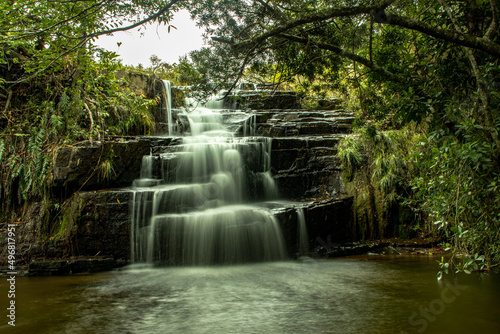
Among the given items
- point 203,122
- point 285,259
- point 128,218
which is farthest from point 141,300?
point 203,122

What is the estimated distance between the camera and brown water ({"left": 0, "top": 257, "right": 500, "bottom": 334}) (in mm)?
3330

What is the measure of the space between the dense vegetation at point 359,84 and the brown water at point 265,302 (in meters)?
Answer: 0.60

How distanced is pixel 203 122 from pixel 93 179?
5.24 m

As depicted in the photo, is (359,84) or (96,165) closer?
(359,84)

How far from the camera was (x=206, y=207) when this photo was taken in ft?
25.7

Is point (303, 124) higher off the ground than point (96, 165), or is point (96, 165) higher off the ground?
point (303, 124)

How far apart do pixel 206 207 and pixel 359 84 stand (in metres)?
4.37

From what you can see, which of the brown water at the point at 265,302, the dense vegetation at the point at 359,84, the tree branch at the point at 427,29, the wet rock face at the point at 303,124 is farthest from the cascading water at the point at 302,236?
the tree branch at the point at 427,29

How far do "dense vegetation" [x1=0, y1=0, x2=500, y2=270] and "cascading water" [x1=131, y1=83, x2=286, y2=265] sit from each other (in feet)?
6.75

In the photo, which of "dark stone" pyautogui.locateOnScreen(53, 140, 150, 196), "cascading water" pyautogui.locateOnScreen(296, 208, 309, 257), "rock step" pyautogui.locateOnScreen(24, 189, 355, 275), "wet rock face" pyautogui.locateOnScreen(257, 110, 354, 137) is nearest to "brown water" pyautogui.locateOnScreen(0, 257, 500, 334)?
"rock step" pyautogui.locateOnScreen(24, 189, 355, 275)

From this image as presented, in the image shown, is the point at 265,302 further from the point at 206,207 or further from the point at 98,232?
the point at 98,232

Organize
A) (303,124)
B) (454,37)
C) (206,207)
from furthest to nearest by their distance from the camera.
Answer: (303,124) → (206,207) → (454,37)

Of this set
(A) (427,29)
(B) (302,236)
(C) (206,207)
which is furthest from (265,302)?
(C) (206,207)

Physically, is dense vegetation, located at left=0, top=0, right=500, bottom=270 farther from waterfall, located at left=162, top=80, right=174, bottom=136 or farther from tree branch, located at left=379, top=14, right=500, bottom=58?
waterfall, located at left=162, top=80, right=174, bottom=136
